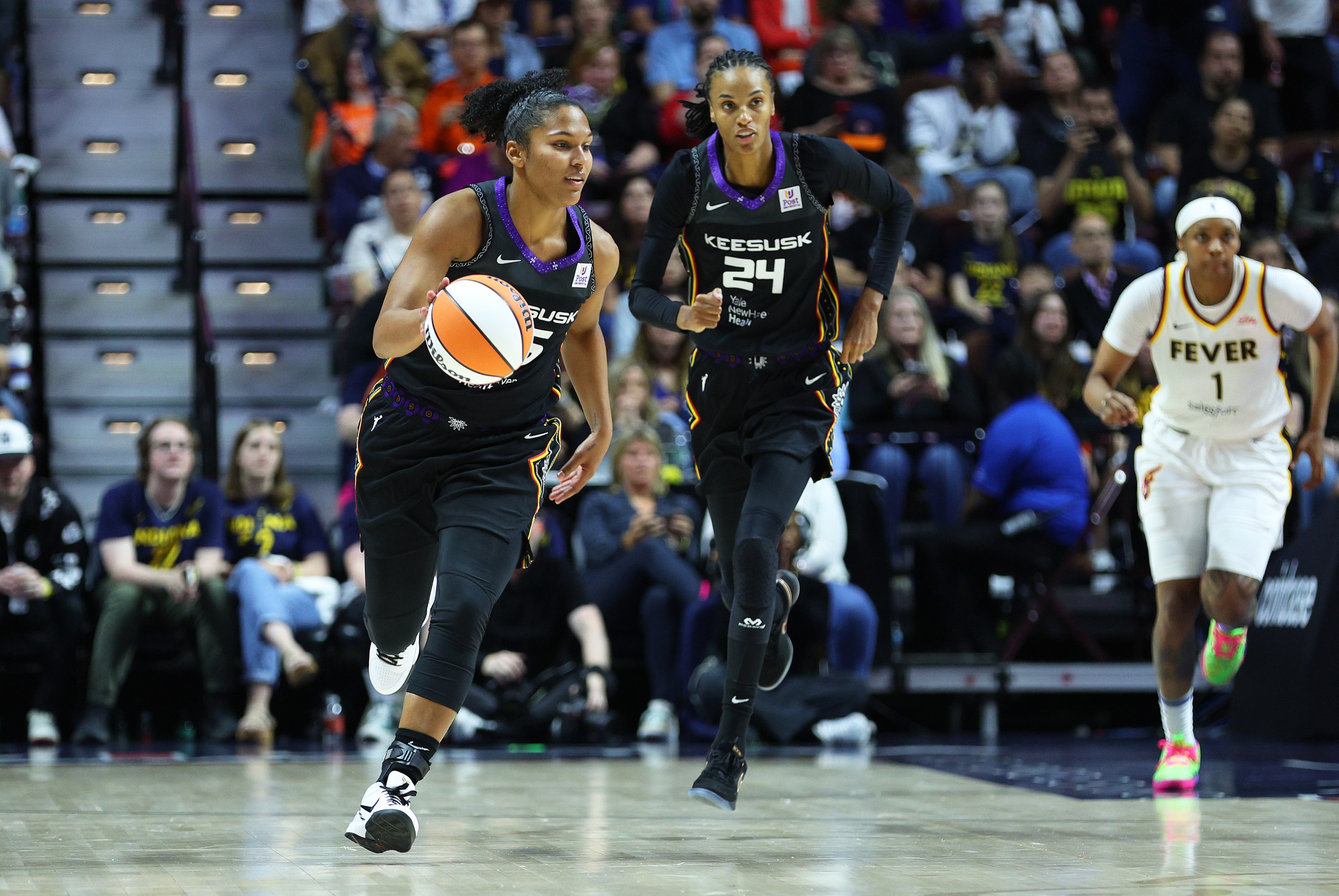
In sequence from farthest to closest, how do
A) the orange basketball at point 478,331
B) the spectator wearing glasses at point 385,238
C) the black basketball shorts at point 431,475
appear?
the spectator wearing glasses at point 385,238 < the black basketball shorts at point 431,475 < the orange basketball at point 478,331

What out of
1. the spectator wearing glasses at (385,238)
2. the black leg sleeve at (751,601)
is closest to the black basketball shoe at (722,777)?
the black leg sleeve at (751,601)

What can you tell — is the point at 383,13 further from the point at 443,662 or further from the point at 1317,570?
the point at 443,662

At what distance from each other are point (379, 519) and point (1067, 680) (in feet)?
17.9

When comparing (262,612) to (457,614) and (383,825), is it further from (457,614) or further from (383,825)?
(383,825)

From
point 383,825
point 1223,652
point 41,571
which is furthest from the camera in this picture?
point 41,571

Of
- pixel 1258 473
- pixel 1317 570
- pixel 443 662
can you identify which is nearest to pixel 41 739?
pixel 443 662

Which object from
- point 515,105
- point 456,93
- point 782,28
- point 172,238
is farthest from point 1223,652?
point 172,238

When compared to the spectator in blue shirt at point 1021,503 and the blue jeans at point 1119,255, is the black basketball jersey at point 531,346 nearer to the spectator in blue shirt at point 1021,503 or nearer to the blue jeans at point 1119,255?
the spectator in blue shirt at point 1021,503

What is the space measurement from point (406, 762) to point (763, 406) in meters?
1.88

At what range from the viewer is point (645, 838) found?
4641 millimetres

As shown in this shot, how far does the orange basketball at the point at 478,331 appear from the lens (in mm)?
4074

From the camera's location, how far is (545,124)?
442 cm

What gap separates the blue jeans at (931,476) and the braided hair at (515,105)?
16.1 feet

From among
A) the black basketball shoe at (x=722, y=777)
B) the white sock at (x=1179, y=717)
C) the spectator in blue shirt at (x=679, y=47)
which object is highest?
the spectator in blue shirt at (x=679, y=47)
